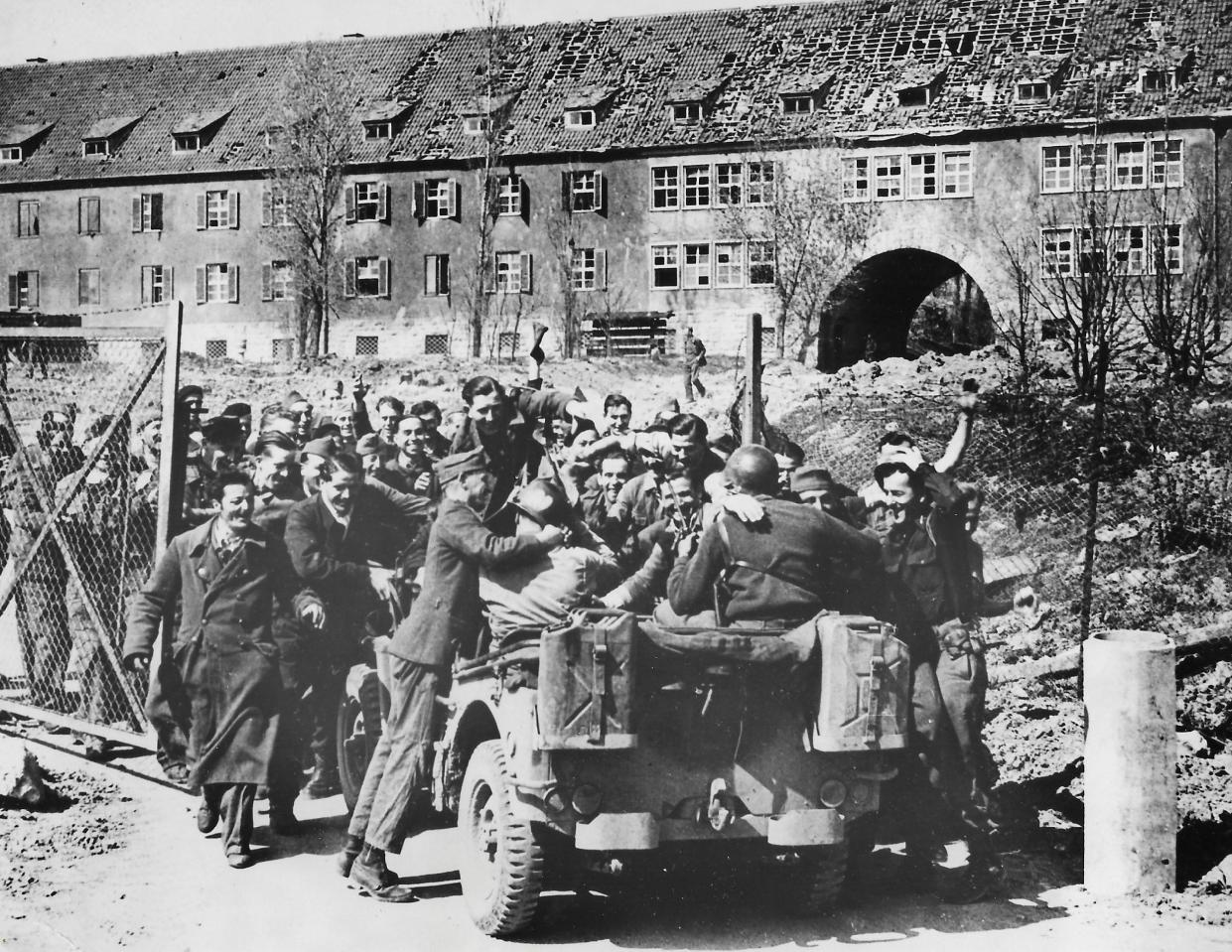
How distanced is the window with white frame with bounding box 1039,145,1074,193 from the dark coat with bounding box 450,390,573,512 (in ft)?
13.1

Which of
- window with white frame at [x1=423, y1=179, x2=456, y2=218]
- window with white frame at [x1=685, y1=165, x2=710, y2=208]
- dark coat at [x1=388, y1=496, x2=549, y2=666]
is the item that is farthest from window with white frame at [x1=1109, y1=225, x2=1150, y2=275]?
dark coat at [x1=388, y1=496, x2=549, y2=666]

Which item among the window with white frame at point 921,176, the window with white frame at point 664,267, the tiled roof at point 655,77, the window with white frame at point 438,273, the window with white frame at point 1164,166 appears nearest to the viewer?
the window with white frame at point 1164,166

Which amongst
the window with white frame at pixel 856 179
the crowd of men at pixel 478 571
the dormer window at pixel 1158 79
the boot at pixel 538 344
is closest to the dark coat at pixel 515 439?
the crowd of men at pixel 478 571

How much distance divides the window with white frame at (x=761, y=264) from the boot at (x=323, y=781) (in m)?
5.10

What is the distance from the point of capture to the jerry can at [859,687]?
17.2ft

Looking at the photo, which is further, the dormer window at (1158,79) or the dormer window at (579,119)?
the dormer window at (579,119)

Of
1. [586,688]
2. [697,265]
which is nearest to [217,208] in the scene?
[697,265]

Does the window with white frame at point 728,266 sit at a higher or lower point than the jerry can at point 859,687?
higher

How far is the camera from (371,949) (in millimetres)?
5832

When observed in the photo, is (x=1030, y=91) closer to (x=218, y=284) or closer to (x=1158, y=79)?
(x=1158, y=79)

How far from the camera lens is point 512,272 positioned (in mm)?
9539

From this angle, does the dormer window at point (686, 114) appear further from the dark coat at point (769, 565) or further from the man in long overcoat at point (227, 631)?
Result: the dark coat at point (769, 565)

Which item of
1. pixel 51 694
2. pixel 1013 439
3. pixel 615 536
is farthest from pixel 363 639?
pixel 1013 439

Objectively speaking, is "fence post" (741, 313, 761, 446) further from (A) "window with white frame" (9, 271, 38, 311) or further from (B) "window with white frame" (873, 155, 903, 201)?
(A) "window with white frame" (9, 271, 38, 311)
